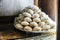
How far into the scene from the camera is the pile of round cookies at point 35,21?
64 centimetres

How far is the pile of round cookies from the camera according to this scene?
64 cm

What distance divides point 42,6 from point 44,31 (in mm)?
180

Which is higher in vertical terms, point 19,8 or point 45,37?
point 19,8

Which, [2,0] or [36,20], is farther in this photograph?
[2,0]

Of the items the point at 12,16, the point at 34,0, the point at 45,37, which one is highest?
the point at 34,0

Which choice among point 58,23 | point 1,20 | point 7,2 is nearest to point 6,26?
point 1,20

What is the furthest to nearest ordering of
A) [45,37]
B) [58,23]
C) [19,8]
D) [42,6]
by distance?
[19,8] → [42,6] → [45,37] → [58,23]

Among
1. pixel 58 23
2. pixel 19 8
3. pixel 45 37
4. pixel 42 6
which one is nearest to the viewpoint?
pixel 58 23

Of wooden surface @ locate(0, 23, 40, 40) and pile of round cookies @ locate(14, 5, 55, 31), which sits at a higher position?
pile of round cookies @ locate(14, 5, 55, 31)

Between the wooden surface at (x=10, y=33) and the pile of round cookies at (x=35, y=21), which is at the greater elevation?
the pile of round cookies at (x=35, y=21)

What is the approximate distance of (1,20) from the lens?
2.47 feet

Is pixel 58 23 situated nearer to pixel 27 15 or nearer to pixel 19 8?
pixel 27 15

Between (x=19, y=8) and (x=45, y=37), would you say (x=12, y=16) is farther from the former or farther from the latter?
(x=45, y=37)

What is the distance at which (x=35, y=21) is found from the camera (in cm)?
66
